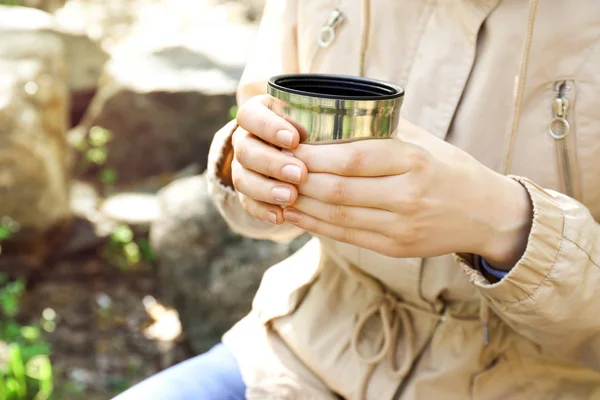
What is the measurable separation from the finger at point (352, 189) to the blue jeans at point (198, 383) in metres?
0.60

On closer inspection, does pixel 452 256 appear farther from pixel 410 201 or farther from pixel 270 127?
pixel 270 127

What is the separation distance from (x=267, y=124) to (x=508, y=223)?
0.40m

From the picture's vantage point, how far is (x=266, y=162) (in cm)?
Answer: 88

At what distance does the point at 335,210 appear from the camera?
0.89 meters

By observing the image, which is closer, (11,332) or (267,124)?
(267,124)

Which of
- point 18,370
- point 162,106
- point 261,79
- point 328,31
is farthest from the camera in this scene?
point 162,106

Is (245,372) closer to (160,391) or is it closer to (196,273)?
(160,391)

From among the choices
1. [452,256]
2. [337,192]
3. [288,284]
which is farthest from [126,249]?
[337,192]

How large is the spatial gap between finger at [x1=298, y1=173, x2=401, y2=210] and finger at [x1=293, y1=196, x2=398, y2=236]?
11 millimetres

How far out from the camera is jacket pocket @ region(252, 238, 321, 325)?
4.50ft

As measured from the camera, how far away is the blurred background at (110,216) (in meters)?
2.50

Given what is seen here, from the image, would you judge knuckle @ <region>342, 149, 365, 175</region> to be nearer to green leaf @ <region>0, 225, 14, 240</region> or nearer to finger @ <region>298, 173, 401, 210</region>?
finger @ <region>298, 173, 401, 210</region>

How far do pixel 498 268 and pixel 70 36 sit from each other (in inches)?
166

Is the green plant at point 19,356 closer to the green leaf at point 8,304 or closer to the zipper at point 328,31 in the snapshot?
the green leaf at point 8,304
